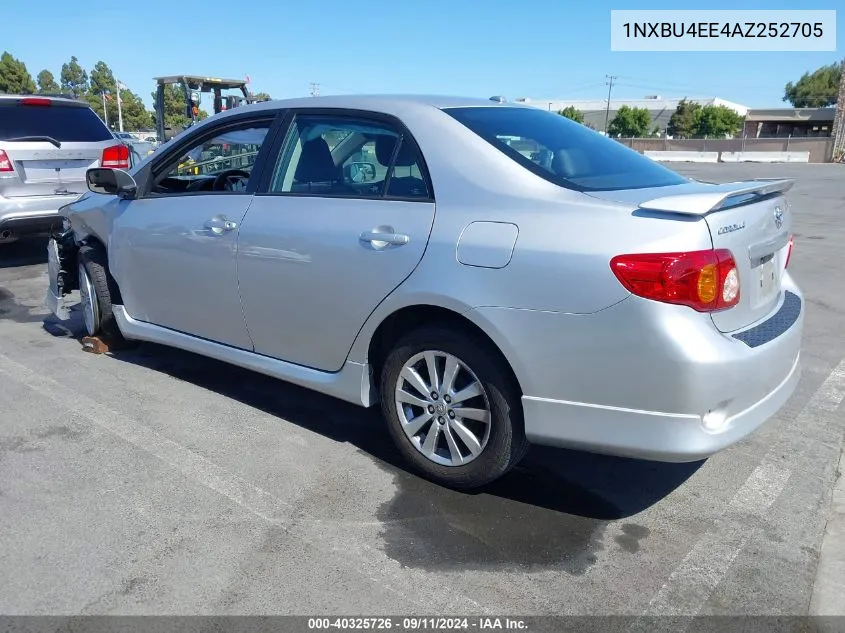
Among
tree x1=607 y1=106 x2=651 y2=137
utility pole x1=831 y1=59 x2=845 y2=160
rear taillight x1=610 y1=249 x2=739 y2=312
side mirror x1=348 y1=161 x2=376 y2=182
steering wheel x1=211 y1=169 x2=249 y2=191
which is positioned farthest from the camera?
tree x1=607 y1=106 x2=651 y2=137

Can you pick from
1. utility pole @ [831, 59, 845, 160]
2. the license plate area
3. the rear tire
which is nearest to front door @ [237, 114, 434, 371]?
the license plate area

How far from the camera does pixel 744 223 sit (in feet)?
8.99

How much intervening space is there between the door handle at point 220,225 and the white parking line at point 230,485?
3.76ft

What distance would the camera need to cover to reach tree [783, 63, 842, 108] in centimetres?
9075

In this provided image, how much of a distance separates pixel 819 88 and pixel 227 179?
344 feet

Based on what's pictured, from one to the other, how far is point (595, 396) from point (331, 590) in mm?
1201

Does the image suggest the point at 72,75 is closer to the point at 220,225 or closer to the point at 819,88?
the point at 819,88

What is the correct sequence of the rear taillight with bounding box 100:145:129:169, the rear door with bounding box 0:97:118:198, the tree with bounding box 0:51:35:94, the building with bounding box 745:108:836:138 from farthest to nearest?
the building with bounding box 745:108:836:138 < the tree with bounding box 0:51:35:94 < the rear taillight with bounding box 100:145:129:169 < the rear door with bounding box 0:97:118:198

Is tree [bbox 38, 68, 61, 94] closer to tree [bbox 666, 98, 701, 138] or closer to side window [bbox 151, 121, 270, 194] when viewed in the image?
tree [bbox 666, 98, 701, 138]

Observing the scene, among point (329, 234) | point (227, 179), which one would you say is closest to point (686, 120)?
point (227, 179)

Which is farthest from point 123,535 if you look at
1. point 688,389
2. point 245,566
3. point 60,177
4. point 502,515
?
point 60,177

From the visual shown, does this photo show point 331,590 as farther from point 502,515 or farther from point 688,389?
point 688,389

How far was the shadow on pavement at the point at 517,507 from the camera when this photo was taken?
2775 mm

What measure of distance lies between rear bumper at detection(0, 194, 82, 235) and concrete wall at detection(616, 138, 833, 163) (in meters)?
53.3
